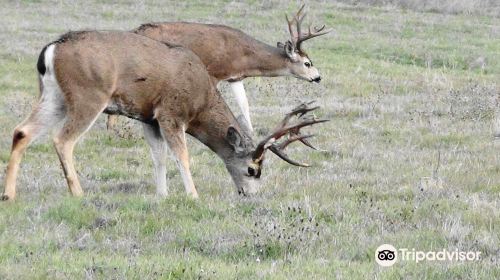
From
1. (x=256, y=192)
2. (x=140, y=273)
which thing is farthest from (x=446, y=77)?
(x=140, y=273)

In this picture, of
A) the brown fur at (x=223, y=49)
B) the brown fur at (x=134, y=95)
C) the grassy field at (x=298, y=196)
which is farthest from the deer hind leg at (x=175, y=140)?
the brown fur at (x=223, y=49)

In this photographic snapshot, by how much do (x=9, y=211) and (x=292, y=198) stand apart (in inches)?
102

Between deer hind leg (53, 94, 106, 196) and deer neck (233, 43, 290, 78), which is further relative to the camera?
deer neck (233, 43, 290, 78)

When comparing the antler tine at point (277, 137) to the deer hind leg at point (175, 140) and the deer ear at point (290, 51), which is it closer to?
the deer hind leg at point (175, 140)

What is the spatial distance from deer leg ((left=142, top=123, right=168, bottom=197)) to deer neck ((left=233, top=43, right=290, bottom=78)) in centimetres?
395

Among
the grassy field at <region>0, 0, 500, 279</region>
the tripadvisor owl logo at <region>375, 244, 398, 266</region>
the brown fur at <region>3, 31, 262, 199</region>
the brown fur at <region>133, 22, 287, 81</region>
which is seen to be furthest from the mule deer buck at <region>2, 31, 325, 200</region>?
the brown fur at <region>133, 22, 287, 81</region>

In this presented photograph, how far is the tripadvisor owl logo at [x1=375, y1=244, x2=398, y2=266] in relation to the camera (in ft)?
20.7

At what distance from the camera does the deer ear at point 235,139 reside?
9.61m

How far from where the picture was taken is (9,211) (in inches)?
305

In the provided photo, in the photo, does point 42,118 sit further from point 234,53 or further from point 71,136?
point 234,53

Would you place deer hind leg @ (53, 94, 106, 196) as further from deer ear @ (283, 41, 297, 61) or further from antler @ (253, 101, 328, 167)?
deer ear @ (283, 41, 297, 61)

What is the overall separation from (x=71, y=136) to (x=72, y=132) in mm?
41

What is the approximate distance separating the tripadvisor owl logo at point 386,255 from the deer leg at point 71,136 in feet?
10.9

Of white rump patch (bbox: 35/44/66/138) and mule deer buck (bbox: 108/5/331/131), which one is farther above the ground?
white rump patch (bbox: 35/44/66/138)
